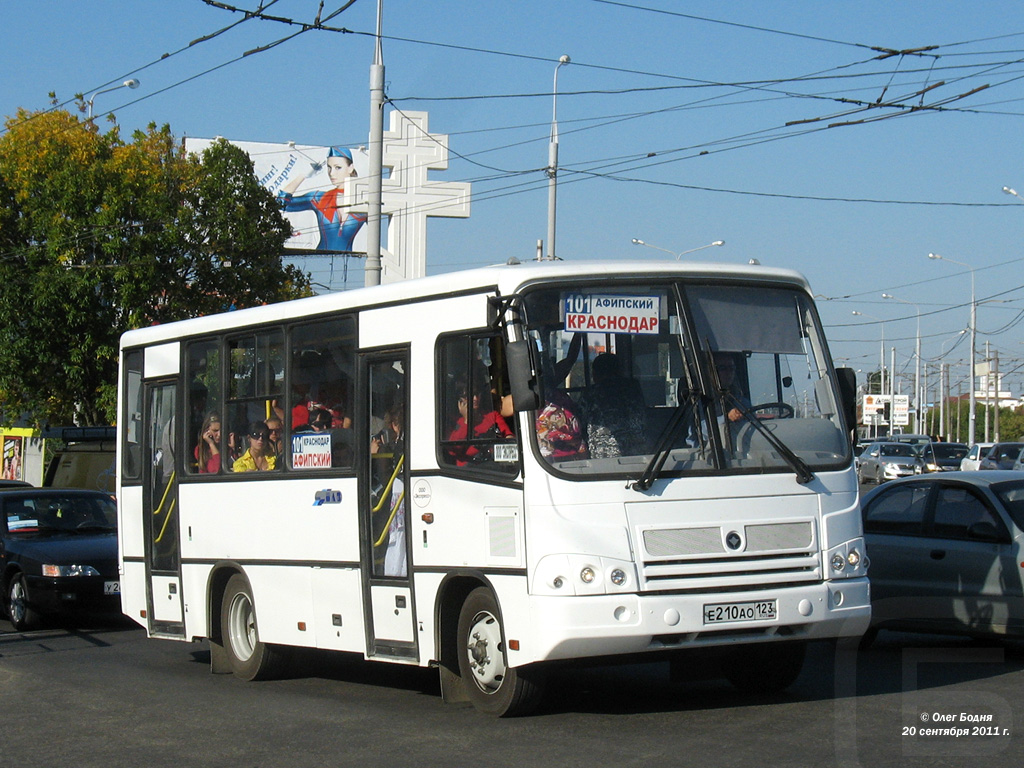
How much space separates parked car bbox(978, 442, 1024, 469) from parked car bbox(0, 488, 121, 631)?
28471 millimetres

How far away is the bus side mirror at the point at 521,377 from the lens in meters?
7.95

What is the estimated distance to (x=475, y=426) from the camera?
870 cm

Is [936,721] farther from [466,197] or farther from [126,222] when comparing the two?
[466,197]

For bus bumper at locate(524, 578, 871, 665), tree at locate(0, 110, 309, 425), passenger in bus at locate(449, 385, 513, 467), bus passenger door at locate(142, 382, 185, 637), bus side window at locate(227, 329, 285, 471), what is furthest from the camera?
tree at locate(0, 110, 309, 425)

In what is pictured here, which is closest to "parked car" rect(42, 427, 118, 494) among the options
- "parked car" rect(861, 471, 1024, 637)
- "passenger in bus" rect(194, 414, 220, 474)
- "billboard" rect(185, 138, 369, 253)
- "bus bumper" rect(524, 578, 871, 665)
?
"passenger in bus" rect(194, 414, 220, 474)

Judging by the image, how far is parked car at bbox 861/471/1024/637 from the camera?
10.6m

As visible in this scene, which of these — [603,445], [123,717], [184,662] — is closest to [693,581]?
[603,445]

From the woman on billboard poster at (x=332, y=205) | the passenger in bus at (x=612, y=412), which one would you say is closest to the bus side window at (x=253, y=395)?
the passenger in bus at (x=612, y=412)

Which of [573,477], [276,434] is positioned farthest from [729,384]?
[276,434]

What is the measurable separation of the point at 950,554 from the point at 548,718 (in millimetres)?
4087

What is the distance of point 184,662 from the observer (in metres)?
12.8

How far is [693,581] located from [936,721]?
156cm

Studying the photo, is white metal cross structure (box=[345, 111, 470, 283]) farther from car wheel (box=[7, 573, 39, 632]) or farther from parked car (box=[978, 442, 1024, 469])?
car wheel (box=[7, 573, 39, 632])

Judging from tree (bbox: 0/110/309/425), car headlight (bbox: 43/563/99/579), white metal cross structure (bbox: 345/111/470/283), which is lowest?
car headlight (bbox: 43/563/99/579)
